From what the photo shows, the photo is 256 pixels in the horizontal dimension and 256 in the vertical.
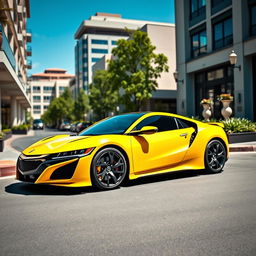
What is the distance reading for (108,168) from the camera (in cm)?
588

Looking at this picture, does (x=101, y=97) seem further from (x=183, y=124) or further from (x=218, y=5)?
(x=183, y=124)

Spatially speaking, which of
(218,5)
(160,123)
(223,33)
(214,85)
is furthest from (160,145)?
(218,5)

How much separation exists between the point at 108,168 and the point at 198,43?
83.9 feet

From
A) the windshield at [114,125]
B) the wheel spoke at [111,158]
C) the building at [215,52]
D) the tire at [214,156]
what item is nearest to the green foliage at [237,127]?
the building at [215,52]

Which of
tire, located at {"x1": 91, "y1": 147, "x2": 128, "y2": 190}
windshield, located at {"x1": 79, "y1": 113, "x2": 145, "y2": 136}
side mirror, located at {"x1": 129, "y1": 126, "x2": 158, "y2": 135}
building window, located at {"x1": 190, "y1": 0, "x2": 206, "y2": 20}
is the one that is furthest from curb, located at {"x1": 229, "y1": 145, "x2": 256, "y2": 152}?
building window, located at {"x1": 190, "y1": 0, "x2": 206, "y2": 20}

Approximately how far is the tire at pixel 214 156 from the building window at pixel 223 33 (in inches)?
781

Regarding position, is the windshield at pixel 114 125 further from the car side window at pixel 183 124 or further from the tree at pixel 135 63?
the tree at pixel 135 63

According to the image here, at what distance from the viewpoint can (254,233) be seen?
353cm

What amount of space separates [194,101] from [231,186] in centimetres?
2527

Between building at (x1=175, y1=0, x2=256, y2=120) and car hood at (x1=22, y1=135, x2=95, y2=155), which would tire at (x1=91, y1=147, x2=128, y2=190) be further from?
building at (x1=175, y1=0, x2=256, y2=120)

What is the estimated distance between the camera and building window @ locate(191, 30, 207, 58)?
94.1ft

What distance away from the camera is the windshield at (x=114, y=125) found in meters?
6.43

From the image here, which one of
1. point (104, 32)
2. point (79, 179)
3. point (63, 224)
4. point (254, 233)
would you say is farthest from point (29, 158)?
point (104, 32)

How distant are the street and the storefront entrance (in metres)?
20.7
